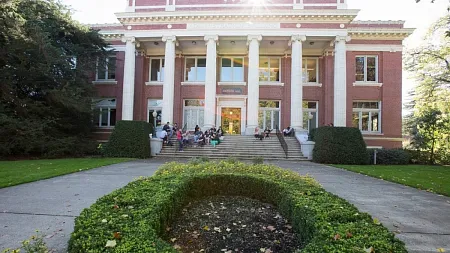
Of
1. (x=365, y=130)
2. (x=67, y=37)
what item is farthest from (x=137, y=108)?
(x=365, y=130)

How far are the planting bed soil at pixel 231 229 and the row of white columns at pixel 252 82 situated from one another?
16526 millimetres

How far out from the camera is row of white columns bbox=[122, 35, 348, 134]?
69.9 ft

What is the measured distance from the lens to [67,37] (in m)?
21.3

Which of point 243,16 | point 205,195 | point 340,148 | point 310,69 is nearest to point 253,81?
point 243,16

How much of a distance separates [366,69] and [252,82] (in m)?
10.8

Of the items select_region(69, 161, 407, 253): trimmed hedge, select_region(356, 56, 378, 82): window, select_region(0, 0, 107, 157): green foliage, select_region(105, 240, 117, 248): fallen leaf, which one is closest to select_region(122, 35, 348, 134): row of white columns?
select_region(0, 0, 107, 157): green foliage

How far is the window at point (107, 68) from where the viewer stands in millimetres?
22516

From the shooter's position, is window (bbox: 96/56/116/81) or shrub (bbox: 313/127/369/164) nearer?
shrub (bbox: 313/127/369/164)

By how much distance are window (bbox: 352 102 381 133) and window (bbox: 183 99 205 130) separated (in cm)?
1378

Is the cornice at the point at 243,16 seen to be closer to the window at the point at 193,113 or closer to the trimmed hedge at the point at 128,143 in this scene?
the window at the point at 193,113

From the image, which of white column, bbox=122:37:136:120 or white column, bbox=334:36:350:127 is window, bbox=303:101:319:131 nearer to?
white column, bbox=334:36:350:127

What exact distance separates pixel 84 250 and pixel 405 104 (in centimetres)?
4122

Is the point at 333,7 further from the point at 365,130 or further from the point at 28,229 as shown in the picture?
the point at 28,229

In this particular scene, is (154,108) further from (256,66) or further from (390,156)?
(390,156)
